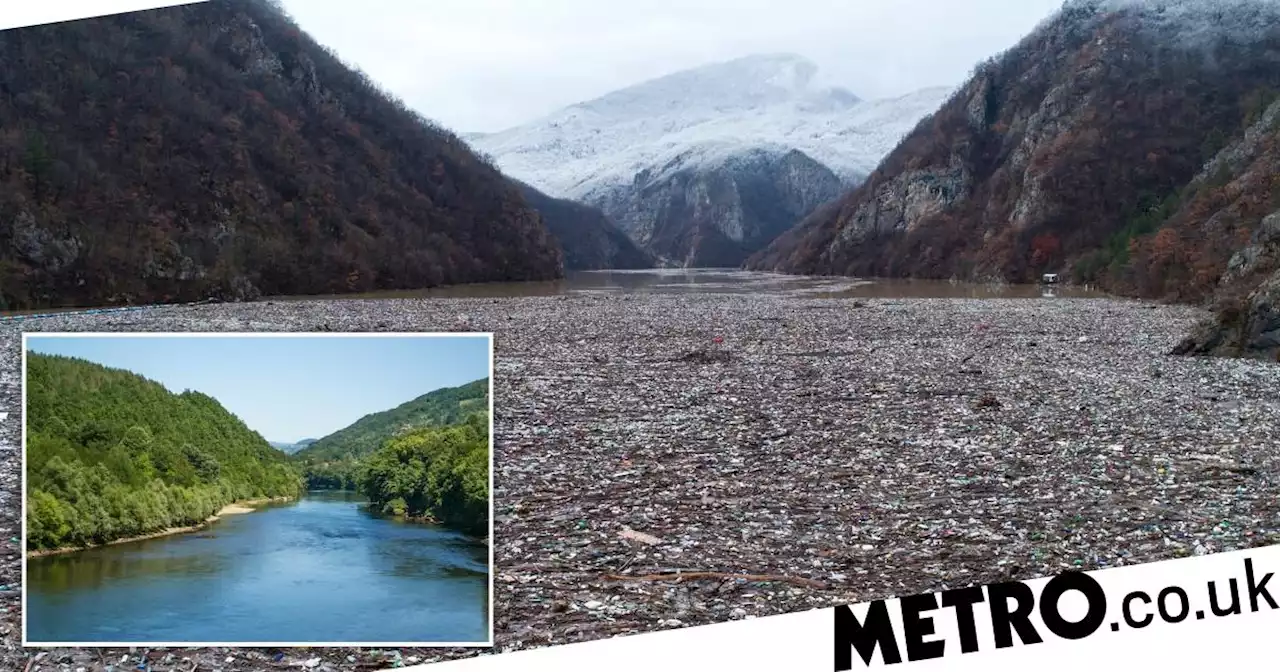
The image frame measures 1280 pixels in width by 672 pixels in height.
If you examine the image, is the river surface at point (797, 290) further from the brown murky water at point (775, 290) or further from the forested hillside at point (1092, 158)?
the forested hillside at point (1092, 158)

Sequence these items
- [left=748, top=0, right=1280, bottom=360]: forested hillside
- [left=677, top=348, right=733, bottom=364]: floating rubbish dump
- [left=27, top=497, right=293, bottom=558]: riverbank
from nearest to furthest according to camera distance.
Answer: [left=27, top=497, right=293, bottom=558]: riverbank → [left=677, top=348, right=733, bottom=364]: floating rubbish dump → [left=748, top=0, right=1280, bottom=360]: forested hillside

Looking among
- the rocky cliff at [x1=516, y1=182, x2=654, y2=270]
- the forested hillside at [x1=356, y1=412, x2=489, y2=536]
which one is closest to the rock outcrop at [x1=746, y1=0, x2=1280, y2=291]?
the forested hillside at [x1=356, y1=412, x2=489, y2=536]

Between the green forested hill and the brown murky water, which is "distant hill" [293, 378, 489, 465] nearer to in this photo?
the green forested hill

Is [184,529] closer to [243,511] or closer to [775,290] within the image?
[243,511]

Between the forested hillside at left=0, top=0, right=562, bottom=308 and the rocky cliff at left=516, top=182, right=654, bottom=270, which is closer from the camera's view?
the forested hillside at left=0, top=0, right=562, bottom=308

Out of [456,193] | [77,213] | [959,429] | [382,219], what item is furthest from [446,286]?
[959,429]

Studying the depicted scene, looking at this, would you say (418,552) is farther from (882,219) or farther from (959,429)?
(882,219)
